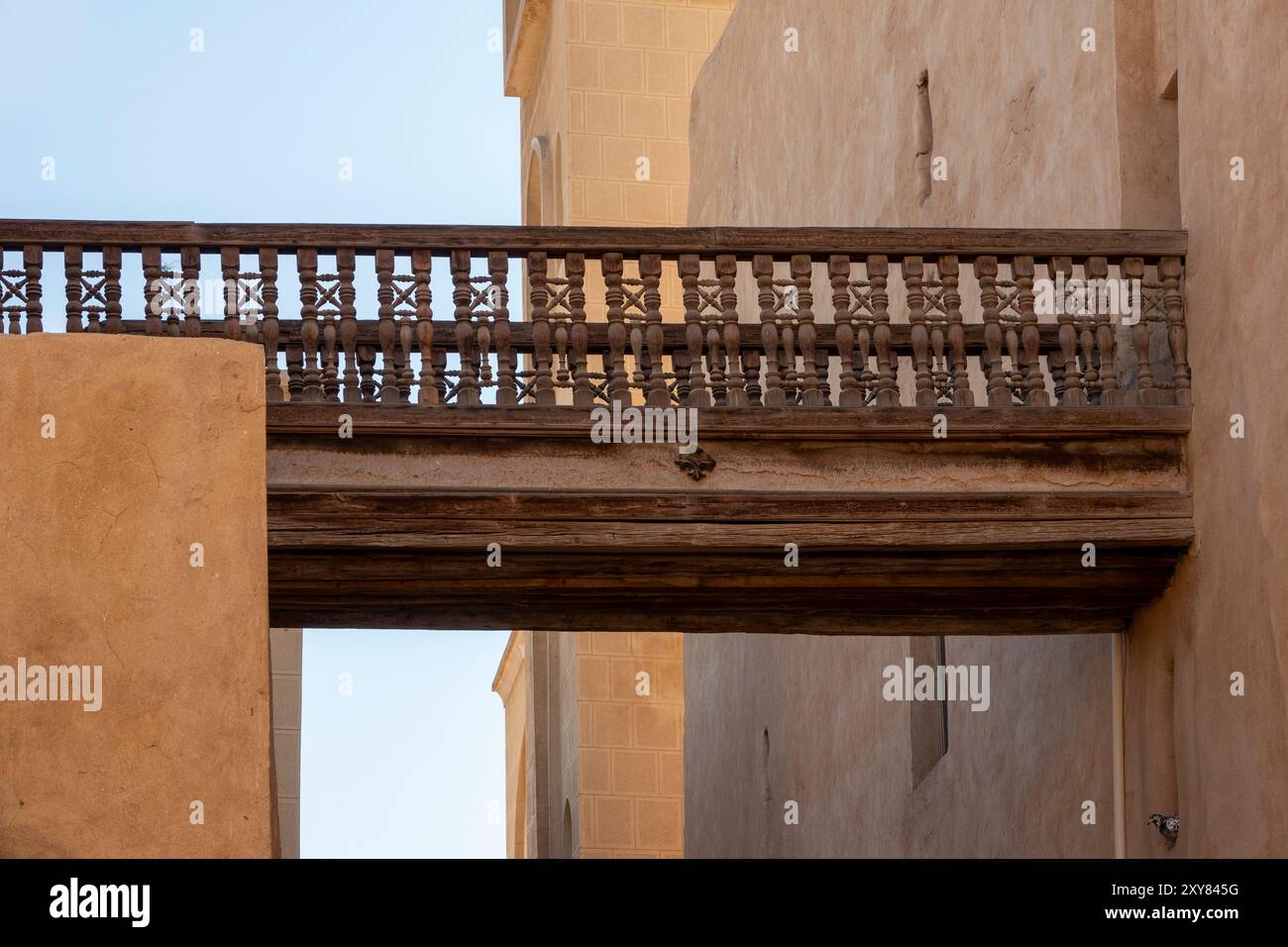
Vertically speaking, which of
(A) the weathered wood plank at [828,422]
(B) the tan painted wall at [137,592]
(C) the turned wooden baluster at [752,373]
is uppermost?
(C) the turned wooden baluster at [752,373]

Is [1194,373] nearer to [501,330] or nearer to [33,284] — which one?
[501,330]

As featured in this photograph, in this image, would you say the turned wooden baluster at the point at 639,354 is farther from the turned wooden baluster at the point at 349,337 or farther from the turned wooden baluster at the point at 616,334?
the turned wooden baluster at the point at 349,337

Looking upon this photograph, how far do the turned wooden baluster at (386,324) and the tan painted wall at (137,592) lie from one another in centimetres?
224

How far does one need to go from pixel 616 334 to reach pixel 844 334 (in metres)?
1.08

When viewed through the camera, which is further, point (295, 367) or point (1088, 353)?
point (1088, 353)

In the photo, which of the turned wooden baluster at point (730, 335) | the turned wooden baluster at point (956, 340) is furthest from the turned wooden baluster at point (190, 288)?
the turned wooden baluster at point (956, 340)

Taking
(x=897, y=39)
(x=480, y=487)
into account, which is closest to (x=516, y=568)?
(x=480, y=487)

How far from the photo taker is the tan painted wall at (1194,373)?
10797 mm

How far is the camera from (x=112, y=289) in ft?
36.8

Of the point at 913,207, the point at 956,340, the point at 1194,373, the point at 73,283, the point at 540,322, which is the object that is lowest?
the point at 1194,373

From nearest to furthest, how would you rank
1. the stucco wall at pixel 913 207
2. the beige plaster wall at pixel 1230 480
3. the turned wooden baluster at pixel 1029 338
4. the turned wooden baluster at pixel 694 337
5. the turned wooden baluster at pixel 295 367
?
the beige plaster wall at pixel 1230 480 → the turned wooden baluster at pixel 295 367 → the turned wooden baluster at pixel 694 337 → the turned wooden baluster at pixel 1029 338 → the stucco wall at pixel 913 207

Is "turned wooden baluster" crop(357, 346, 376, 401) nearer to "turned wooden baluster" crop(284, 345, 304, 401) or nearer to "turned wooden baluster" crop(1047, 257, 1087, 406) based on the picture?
"turned wooden baluster" crop(284, 345, 304, 401)

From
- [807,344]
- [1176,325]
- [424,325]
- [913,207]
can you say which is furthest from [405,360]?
[913,207]
